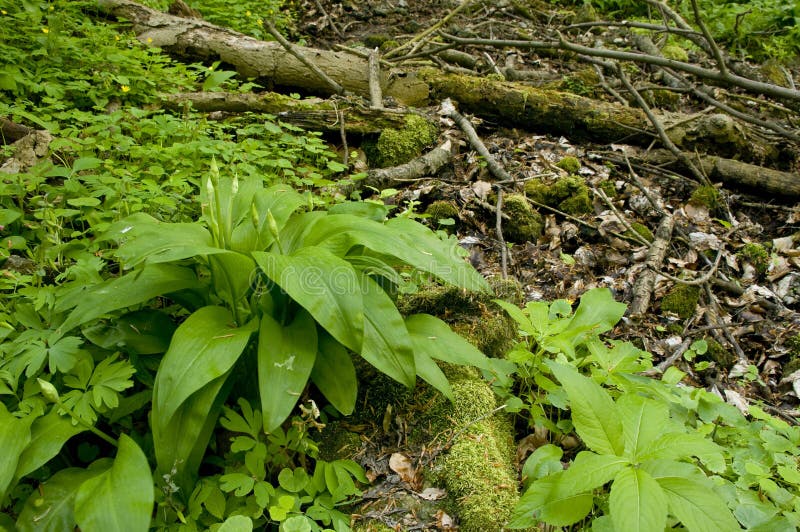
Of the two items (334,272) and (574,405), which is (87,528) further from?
(574,405)

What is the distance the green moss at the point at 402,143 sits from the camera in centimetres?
473

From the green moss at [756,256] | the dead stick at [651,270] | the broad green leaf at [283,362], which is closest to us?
the broad green leaf at [283,362]

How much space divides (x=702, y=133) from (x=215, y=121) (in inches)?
177

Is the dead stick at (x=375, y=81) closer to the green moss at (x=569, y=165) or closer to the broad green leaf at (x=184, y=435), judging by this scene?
the green moss at (x=569, y=165)

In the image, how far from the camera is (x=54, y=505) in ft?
6.06

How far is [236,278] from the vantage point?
215 centimetres

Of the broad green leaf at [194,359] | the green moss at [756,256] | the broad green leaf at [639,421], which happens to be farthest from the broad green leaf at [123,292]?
the green moss at [756,256]

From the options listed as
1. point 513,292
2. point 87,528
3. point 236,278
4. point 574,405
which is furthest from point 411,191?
point 87,528

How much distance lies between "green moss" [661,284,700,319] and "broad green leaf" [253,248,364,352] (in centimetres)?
252

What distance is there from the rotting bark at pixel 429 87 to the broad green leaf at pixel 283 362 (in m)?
4.13

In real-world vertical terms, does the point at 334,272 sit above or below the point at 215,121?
above

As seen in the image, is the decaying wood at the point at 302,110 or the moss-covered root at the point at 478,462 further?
the decaying wood at the point at 302,110

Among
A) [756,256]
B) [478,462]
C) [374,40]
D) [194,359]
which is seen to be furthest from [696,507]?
[374,40]

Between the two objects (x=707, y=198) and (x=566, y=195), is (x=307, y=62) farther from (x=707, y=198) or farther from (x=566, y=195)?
(x=707, y=198)
